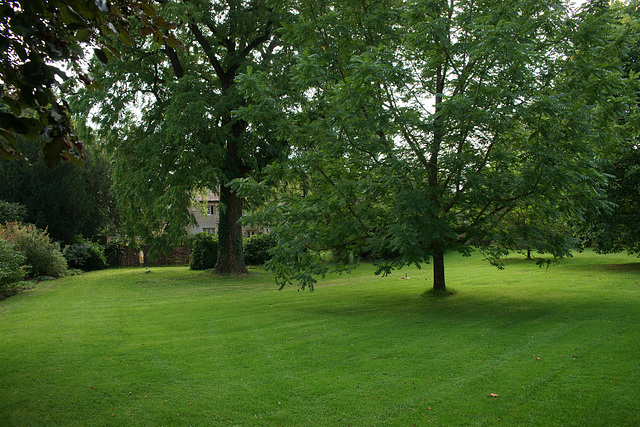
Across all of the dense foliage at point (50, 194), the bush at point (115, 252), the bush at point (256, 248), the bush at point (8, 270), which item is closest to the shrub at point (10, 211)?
the dense foliage at point (50, 194)

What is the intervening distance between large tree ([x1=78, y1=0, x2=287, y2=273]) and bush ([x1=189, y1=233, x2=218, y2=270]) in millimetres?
3974

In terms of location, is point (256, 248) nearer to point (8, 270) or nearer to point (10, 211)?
point (10, 211)

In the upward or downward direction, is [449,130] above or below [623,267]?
above

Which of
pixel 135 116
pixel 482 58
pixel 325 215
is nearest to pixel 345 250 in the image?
pixel 325 215

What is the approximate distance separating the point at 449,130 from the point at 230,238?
13157 mm

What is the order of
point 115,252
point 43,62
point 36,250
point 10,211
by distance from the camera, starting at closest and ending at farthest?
point 43,62
point 36,250
point 10,211
point 115,252

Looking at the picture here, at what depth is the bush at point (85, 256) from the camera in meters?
24.1

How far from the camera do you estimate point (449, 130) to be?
31.3 ft

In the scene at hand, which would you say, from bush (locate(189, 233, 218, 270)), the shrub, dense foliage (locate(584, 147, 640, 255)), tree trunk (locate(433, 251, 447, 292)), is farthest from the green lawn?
the shrub

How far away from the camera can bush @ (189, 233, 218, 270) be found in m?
24.5

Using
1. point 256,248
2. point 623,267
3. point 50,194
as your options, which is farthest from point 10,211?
point 623,267

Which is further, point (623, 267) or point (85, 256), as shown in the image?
point (85, 256)

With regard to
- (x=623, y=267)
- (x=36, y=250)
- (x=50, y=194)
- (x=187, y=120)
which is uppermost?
(x=187, y=120)

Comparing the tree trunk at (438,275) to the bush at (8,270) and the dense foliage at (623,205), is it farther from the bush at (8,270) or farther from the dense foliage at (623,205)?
the bush at (8,270)
